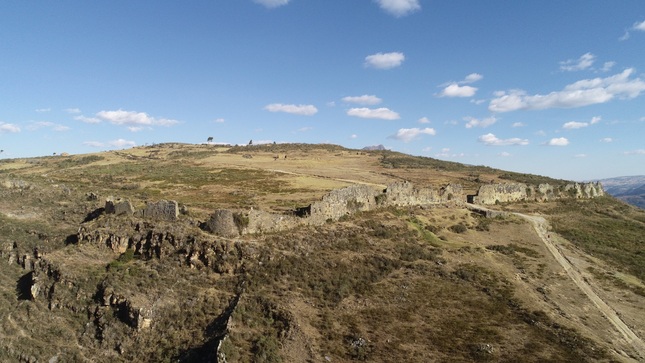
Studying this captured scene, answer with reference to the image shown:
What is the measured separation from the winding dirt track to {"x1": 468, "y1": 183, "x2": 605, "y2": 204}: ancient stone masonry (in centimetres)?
834

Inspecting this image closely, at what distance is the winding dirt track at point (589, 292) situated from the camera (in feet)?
57.7

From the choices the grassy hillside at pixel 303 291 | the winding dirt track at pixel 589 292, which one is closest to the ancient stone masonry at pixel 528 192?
the winding dirt track at pixel 589 292

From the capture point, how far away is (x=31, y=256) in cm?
2305

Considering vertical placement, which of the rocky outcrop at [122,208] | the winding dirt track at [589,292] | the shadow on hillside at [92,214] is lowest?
the winding dirt track at [589,292]

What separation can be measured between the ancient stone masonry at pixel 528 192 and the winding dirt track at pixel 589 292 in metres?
8.34

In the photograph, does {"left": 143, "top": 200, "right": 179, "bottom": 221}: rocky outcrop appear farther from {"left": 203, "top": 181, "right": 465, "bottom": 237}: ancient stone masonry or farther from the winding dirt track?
the winding dirt track

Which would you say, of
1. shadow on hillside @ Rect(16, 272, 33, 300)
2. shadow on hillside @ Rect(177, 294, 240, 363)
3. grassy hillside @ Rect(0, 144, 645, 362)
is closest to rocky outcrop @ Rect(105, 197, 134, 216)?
grassy hillside @ Rect(0, 144, 645, 362)

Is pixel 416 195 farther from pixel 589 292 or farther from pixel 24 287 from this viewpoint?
pixel 24 287

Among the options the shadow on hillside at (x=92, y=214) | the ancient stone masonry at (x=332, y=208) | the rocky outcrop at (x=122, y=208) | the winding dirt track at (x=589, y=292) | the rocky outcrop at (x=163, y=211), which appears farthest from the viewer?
the shadow on hillside at (x=92, y=214)

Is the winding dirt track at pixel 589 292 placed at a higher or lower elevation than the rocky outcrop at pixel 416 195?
lower

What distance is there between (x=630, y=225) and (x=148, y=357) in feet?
161

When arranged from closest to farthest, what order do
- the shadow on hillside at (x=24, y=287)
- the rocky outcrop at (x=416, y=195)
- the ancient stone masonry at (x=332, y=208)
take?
the shadow on hillside at (x=24, y=287) < the ancient stone masonry at (x=332, y=208) < the rocky outcrop at (x=416, y=195)

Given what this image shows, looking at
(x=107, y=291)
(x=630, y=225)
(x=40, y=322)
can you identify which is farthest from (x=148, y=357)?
(x=630, y=225)

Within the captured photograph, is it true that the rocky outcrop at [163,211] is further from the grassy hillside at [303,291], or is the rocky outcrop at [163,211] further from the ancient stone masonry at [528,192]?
the ancient stone masonry at [528,192]
